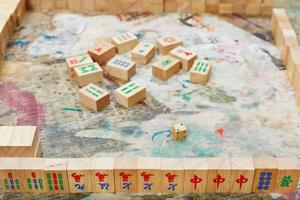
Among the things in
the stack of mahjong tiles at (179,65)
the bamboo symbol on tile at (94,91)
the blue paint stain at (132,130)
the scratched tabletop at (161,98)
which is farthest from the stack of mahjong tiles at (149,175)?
the stack of mahjong tiles at (179,65)

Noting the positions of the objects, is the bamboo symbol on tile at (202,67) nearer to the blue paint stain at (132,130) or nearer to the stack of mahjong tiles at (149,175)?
the blue paint stain at (132,130)

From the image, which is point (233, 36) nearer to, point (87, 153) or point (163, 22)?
point (163, 22)

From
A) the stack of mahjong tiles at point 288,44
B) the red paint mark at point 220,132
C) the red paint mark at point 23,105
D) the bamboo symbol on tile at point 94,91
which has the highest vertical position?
the stack of mahjong tiles at point 288,44

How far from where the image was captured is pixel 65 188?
1.54 m

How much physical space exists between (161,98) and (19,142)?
598 mm

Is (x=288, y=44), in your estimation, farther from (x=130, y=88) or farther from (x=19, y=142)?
(x=19, y=142)

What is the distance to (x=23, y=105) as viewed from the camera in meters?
1.90

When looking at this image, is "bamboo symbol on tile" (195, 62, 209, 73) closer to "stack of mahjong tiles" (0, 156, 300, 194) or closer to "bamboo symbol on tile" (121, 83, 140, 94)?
"bamboo symbol on tile" (121, 83, 140, 94)

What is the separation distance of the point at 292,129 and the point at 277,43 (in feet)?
1.95

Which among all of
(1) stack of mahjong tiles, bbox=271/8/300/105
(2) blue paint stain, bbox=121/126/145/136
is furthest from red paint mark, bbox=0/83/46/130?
(1) stack of mahjong tiles, bbox=271/8/300/105

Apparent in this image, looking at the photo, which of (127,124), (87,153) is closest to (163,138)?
(127,124)

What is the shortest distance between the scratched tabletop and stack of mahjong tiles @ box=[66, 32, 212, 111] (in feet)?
0.10

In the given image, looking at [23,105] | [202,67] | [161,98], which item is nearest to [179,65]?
[202,67]

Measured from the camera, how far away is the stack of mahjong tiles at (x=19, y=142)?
1571mm
